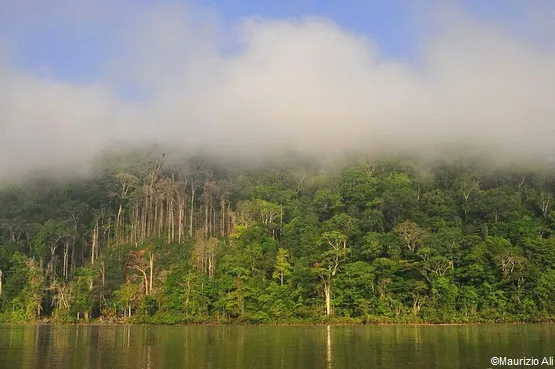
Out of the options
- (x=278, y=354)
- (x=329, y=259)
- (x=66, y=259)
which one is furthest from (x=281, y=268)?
(x=66, y=259)

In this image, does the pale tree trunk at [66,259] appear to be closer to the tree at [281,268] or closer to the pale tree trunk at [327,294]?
the tree at [281,268]

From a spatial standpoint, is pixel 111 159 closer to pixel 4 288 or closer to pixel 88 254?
pixel 88 254

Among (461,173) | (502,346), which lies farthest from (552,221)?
(502,346)

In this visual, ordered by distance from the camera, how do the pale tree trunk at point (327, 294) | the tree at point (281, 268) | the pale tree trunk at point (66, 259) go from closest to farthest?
the pale tree trunk at point (327, 294) < the tree at point (281, 268) < the pale tree trunk at point (66, 259)

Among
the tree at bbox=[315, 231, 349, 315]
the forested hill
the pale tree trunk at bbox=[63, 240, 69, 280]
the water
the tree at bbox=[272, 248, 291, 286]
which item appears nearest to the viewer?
the water

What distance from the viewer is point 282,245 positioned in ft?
264

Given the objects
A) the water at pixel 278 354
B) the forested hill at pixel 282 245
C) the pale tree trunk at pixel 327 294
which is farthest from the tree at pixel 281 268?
the water at pixel 278 354

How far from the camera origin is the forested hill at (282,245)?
66.6 meters

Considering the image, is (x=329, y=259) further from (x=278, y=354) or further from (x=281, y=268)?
(x=278, y=354)

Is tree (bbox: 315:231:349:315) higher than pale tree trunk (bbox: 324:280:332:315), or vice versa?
tree (bbox: 315:231:349:315)

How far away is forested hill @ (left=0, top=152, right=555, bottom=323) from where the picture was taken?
218 feet

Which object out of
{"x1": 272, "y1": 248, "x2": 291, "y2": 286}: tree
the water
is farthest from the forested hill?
the water

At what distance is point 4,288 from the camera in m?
87.6

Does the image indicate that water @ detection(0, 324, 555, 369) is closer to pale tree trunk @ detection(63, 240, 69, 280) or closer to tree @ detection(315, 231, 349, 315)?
tree @ detection(315, 231, 349, 315)
